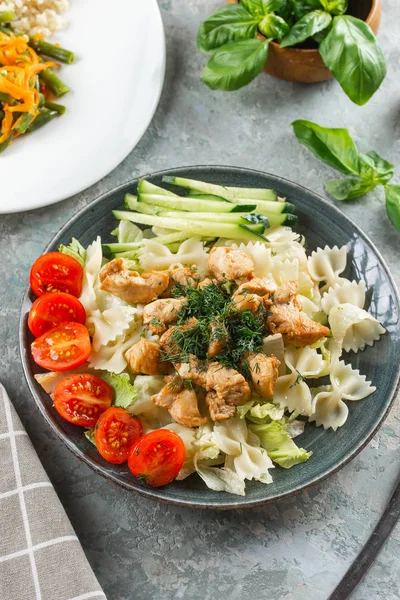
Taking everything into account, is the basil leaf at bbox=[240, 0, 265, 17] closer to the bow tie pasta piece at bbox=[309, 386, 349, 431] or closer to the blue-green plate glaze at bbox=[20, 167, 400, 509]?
the blue-green plate glaze at bbox=[20, 167, 400, 509]

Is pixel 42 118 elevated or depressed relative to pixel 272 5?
depressed

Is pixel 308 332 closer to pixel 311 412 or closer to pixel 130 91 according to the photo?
pixel 311 412

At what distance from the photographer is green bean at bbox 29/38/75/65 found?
6.11 m

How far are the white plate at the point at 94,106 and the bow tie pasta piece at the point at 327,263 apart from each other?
72.1 inches

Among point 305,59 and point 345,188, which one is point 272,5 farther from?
point 345,188

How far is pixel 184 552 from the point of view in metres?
4.84

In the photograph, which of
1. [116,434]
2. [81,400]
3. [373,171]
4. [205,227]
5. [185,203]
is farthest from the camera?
[373,171]

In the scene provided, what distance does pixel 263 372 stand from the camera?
4559 millimetres

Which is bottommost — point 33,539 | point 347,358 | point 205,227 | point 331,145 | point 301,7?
point 33,539

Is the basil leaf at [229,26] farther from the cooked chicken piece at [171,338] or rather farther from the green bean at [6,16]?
the cooked chicken piece at [171,338]

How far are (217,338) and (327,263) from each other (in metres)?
1.10

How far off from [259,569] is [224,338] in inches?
62.8

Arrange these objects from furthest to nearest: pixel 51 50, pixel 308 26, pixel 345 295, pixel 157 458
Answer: pixel 51 50 → pixel 308 26 → pixel 345 295 → pixel 157 458

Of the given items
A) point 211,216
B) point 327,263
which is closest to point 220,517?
point 327,263
